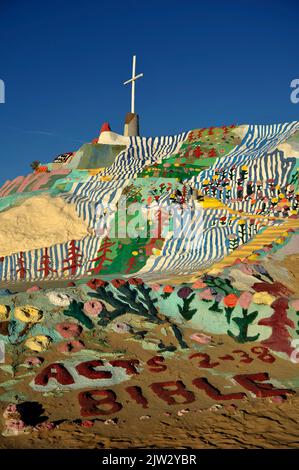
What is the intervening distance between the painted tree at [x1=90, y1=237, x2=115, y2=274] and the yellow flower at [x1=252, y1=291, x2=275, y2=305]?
893cm

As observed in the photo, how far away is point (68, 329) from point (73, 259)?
9714mm

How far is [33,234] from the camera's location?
17.3 m

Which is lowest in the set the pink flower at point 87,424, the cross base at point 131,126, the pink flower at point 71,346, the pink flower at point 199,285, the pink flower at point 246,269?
the pink flower at point 87,424

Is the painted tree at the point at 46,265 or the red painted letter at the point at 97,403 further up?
the painted tree at the point at 46,265

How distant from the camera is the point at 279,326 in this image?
622 centimetres

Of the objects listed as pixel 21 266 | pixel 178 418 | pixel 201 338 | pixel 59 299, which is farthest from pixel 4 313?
pixel 21 266

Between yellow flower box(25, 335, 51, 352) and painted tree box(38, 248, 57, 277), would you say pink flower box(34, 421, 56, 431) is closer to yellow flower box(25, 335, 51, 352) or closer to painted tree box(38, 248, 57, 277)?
yellow flower box(25, 335, 51, 352)

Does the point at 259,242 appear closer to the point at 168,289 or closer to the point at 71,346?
the point at 168,289

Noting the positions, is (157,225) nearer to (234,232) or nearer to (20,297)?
(234,232)

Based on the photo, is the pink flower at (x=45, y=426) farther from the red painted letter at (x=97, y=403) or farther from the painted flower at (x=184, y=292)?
the painted flower at (x=184, y=292)

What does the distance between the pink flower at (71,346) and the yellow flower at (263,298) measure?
2791 mm

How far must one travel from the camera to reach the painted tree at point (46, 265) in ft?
50.5

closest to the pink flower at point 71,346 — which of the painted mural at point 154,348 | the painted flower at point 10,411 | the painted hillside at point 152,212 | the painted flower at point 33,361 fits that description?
the painted mural at point 154,348

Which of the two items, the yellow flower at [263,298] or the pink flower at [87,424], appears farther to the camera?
the yellow flower at [263,298]
